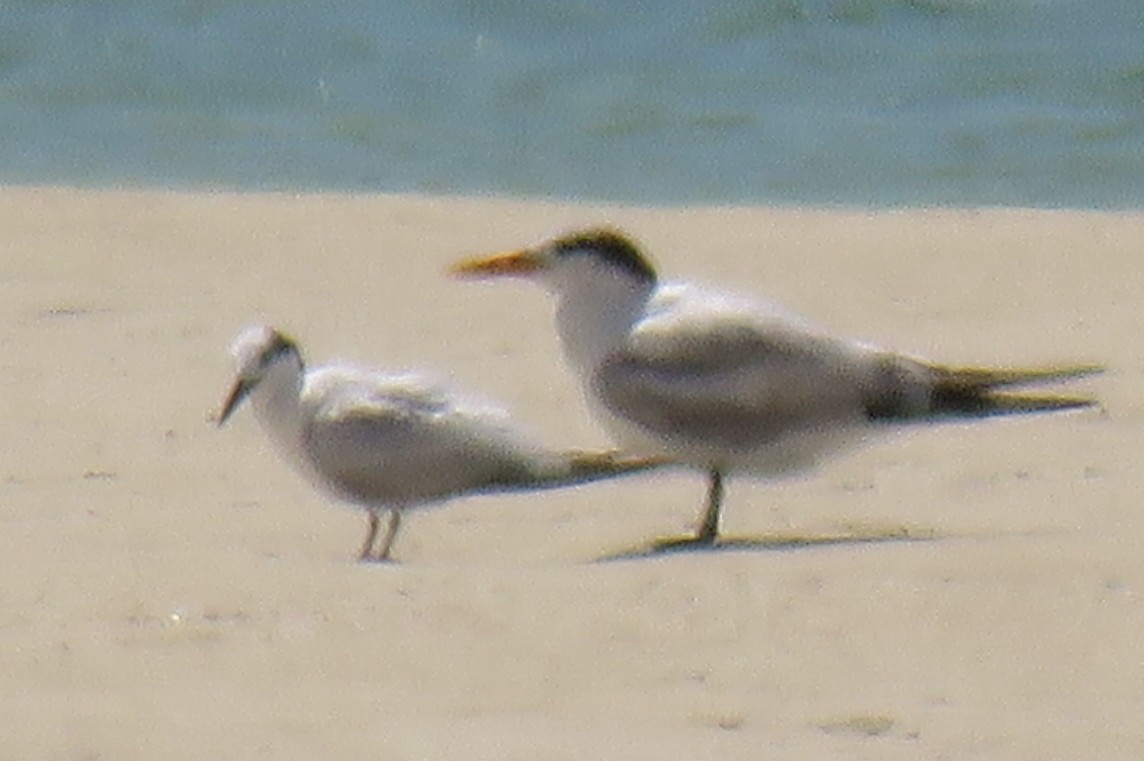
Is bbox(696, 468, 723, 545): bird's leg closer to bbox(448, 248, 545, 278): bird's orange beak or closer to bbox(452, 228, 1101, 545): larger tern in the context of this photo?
bbox(452, 228, 1101, 545): larger tern

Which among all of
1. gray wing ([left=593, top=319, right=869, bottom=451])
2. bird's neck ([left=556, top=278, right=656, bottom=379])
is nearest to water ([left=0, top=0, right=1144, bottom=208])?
bird's neck ([left=556, top=278, right=656, bottom=379])

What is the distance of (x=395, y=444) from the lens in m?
7.18

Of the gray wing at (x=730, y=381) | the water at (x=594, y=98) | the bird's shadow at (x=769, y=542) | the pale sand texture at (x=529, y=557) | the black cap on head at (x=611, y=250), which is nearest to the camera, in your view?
the pale sand texture at (x=529, y=557)

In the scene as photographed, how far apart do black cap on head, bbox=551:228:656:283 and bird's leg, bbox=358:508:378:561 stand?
0.78 m

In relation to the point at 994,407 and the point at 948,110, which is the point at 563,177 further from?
the point at 994,407

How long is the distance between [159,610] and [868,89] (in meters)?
14.7

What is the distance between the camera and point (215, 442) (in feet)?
27.7

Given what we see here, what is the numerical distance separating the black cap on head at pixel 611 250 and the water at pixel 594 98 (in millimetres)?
8577

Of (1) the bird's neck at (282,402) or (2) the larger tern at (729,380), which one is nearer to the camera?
(2) the larger tern at (729,380)

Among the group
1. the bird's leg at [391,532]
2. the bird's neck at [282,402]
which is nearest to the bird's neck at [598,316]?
the bird's leg at [391,532]

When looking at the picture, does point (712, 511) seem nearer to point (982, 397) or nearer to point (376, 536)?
point (982, 397)

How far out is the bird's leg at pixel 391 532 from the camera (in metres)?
7.20

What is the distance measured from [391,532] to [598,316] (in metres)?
0.71

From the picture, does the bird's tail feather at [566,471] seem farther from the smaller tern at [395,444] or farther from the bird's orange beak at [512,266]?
the bird's orange beak at [512,266]
